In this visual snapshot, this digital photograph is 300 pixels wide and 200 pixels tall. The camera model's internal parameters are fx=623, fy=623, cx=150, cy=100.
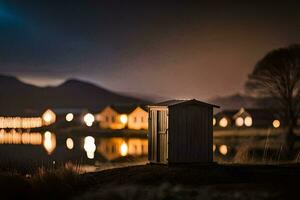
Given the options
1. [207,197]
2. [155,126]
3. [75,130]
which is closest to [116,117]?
[75,130]

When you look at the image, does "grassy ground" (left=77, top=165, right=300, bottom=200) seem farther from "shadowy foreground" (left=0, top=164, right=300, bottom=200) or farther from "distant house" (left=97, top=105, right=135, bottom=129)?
"distant house" (left=97, top=105, right=135, bottom=129)

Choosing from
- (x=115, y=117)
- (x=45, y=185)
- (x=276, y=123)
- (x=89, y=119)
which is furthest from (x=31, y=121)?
(x=45, y=185)

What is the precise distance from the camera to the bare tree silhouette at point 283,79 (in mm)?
58375

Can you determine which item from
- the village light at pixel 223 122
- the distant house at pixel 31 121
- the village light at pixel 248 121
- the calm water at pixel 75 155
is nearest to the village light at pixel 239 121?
the village light at pixel 248 121

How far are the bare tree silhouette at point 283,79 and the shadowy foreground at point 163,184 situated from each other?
39.0 m

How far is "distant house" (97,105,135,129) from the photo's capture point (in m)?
89.1

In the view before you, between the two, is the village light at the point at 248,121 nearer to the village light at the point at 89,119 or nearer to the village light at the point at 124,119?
the village light at the point at 124,119

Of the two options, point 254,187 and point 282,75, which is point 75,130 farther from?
point 254,187

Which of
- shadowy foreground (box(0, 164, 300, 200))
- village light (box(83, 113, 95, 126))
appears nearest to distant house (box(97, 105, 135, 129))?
village light (box(83, 113, 95, 126))

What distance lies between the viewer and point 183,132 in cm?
2150

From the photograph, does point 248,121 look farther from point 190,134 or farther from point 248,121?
point 190,134

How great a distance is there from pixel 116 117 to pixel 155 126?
69.2m

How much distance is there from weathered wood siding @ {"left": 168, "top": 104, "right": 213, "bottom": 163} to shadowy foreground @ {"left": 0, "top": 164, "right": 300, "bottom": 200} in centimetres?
111

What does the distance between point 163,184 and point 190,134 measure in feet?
13.8
